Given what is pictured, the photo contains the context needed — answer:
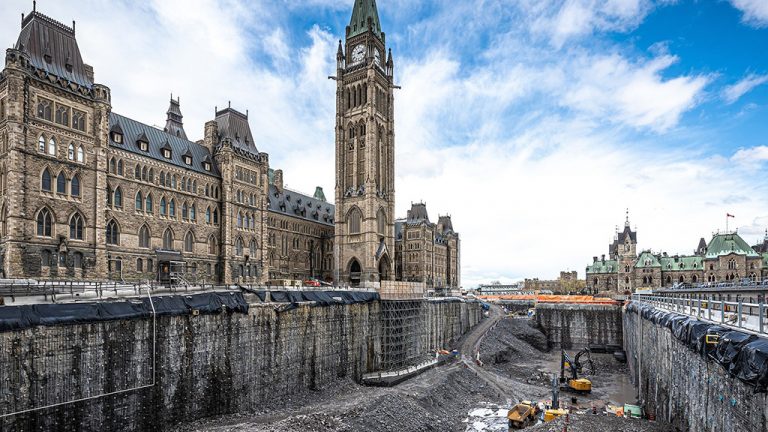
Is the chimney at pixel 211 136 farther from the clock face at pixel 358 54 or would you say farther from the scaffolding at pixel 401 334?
A: the clock face at pixel 358 54

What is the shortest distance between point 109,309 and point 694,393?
27132mm

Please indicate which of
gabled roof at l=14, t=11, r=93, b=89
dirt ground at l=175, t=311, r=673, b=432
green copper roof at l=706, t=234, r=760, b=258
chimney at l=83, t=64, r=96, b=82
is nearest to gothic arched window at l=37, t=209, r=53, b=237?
gabled roof at l=14, t=11, r=93, b=89

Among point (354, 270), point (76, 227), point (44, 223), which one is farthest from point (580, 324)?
point (44, 223)

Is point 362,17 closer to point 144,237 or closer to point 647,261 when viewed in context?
point 144,237

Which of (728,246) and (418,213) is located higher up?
(418,213)

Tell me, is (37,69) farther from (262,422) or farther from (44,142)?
(262,422)

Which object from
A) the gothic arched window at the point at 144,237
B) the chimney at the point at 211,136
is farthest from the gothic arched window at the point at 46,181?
the chimney at the point at 211,136

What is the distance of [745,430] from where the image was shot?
13.0 m

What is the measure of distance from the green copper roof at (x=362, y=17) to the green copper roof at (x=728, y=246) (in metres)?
88.6

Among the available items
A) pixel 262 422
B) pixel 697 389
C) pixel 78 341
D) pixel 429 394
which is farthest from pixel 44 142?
pixel 697 389

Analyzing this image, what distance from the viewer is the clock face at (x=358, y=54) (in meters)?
85.9

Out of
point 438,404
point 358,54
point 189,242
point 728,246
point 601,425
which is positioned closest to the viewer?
point 601,425

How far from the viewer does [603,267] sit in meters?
141

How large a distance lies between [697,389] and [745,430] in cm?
546
